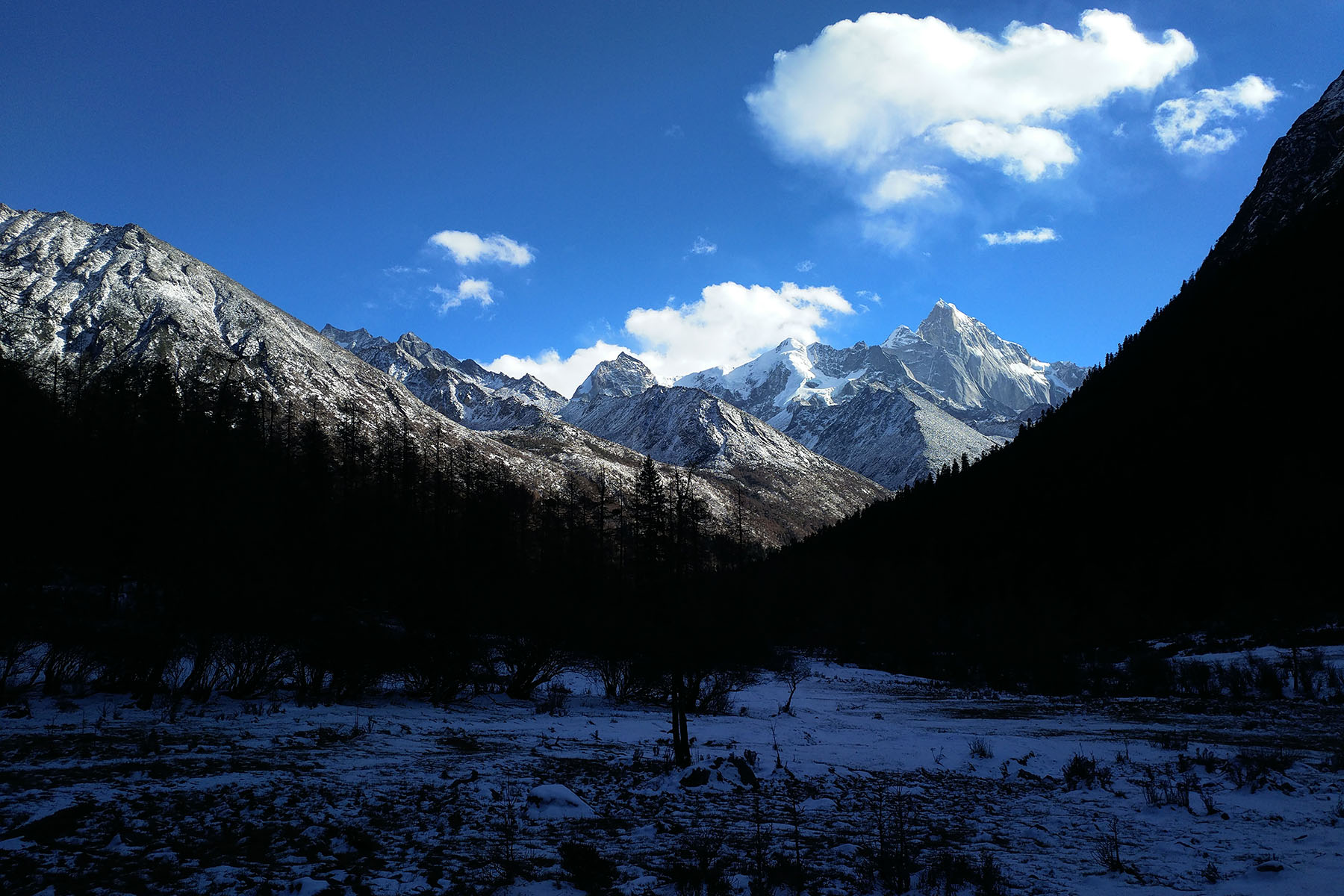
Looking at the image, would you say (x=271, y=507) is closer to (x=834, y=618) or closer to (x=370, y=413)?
(x=834, y=618)

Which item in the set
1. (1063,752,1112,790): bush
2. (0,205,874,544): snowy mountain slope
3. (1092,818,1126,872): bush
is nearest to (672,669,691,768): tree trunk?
(1092,818,1126,872): bush

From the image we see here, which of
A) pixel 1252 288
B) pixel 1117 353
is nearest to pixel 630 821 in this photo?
pixel 1252 288

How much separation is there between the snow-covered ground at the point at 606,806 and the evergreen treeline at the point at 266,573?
2.55 metres

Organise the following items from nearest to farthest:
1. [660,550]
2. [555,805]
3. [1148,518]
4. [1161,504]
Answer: [555,805]
[660,550]
[1161,504]
[1148,518]

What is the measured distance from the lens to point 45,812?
7469mm

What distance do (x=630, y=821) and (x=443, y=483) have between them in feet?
231

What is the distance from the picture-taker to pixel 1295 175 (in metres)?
128

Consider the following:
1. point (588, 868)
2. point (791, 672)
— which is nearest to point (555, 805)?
point (588, 868)

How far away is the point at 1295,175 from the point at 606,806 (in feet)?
605

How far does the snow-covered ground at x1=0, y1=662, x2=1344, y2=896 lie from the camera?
6629mm

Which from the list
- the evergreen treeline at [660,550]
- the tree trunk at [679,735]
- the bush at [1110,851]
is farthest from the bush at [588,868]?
the bush at [1110,851]

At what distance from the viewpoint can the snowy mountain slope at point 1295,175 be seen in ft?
380

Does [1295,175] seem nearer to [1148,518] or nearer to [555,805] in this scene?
[1148,518]

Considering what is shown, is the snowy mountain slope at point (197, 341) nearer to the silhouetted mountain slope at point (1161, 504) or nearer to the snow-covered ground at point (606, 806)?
the silhouetted mountain slope at point (1161, 504)
